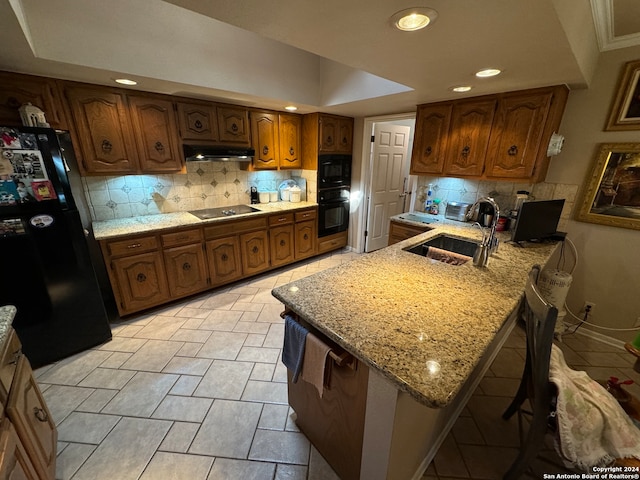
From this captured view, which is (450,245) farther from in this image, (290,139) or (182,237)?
(182,237)

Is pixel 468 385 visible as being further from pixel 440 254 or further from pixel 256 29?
pixel 256 29

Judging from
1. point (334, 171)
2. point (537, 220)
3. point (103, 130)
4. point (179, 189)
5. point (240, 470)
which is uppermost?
point (103, 130)

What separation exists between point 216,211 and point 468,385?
3031 millimetres

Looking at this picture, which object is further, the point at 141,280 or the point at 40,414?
the point at 141,280

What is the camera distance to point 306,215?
11.4ft

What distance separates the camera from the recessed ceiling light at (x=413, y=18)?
36.8 inches

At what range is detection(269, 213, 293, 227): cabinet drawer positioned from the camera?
3146 mm

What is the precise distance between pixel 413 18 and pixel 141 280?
2793 millimetres

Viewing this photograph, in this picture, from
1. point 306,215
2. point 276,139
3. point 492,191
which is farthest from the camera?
point 306,215

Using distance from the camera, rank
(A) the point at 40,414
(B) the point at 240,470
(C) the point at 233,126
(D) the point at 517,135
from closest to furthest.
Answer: (A) the point at 40,414, (B) the point at 240,470, (D) the point at 517,135, (C) the point at 233,126

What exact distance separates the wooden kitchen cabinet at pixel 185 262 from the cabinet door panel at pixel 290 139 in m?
1.50

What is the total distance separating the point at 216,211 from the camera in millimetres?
3137

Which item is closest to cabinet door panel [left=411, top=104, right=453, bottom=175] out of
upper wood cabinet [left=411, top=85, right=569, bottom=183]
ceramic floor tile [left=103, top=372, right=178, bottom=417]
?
upper wood cabinet [left=411, top=85, right=569, bottom=183]

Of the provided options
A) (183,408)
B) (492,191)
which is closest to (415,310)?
(183,408)
